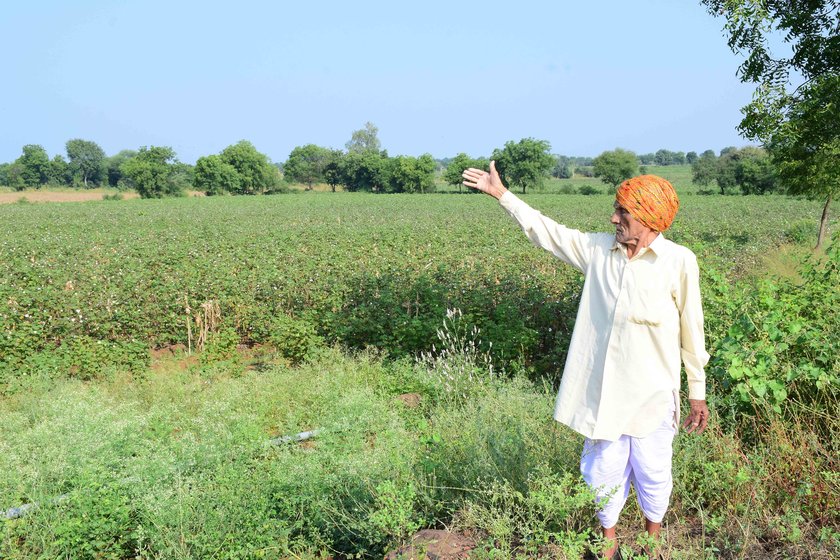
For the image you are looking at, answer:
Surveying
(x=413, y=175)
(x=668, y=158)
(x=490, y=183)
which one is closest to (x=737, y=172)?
(x=413, y=175)

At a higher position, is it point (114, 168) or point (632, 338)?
point (114, 168)

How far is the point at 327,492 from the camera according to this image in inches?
146

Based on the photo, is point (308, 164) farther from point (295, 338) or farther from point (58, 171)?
point (295, 338)

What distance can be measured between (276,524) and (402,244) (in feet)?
38.6

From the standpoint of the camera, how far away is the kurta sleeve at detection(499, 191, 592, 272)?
9.51 feet

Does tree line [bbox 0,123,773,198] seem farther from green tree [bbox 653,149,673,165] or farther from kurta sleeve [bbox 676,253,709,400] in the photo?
kurta sleeve [bbox 676,253,709,400]

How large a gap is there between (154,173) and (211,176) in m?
12.5

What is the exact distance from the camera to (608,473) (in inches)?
112

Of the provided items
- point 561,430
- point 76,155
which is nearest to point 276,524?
point 561,430

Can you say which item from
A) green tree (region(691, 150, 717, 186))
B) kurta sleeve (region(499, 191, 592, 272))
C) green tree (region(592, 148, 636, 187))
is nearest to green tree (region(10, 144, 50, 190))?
green tree (region(592, 148, 636, 187))

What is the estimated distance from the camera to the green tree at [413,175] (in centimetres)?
8631

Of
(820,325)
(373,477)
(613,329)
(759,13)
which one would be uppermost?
(759,13)

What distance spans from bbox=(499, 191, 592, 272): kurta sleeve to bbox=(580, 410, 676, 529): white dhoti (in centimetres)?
82

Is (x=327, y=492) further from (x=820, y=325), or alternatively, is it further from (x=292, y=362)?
(x=292, y=362)
